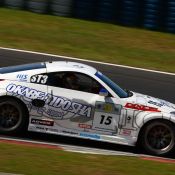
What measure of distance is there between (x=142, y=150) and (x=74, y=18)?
1138 cm

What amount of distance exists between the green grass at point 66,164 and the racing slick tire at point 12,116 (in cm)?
134

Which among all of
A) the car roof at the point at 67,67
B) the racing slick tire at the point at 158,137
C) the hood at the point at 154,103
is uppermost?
the car roof at the point at 67,67

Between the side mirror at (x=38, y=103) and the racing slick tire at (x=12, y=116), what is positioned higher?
the side mirror at (x=38, y=103)

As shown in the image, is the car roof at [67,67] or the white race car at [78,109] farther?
the car roof at [67,67]

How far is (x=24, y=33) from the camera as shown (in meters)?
20.1

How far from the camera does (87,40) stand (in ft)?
66.2

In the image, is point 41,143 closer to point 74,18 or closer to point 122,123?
point 122,123

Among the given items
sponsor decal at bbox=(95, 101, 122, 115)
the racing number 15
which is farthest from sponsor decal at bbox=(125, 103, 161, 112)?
the racing number 15

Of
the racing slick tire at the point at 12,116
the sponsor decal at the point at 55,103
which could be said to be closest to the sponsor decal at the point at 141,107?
the sponsor decal at the point at 55,103

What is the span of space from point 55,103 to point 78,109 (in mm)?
429

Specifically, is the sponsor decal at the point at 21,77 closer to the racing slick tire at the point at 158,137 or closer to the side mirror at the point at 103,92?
the side mirror at the point at 103,92

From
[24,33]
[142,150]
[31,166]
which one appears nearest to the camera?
[31,166]

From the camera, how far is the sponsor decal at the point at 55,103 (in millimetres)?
10438

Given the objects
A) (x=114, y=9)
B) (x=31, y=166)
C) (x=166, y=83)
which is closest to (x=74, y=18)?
(x=114, y=9)
